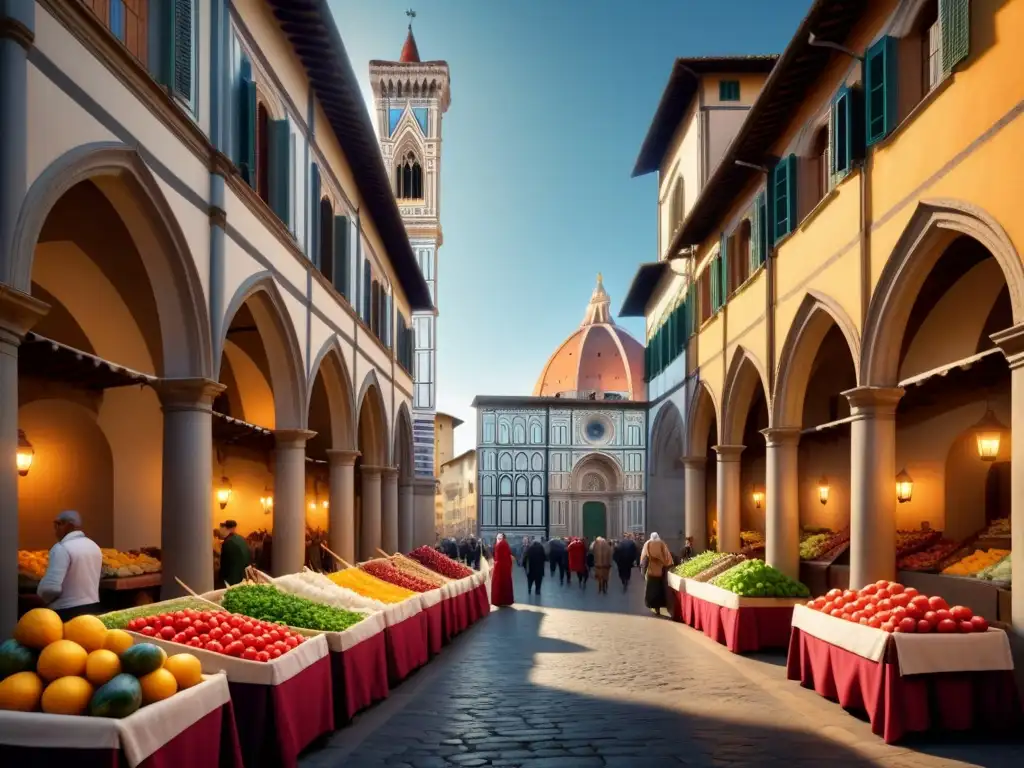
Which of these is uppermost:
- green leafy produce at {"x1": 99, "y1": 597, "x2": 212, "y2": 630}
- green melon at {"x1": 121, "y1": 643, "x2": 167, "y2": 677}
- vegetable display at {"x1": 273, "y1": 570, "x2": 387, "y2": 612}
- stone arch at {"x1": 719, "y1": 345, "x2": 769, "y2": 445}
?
stone arch at {"x1": 719, "y1": 345, "x2": 769, "y2": 445}

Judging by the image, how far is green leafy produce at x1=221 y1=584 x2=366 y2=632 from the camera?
8.28m

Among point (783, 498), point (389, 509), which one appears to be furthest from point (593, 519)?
point (783, 498)

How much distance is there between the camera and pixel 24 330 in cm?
648

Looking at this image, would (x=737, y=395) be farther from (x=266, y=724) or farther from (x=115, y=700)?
(x=115, y=700)

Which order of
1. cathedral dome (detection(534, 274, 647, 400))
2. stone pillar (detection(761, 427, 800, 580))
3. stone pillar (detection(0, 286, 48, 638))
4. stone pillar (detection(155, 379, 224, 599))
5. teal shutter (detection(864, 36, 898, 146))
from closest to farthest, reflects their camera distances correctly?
stone pillar (detection(0, 286, 48, 638)) < stone pillar (detection(155, 379, 224, 599)) < teal shutter (detection(864, 36, 898, 146)) < stone pillar (detection(761, 427, 800, 580)) < cathedral dome (detection(534, 274, 647, 400))

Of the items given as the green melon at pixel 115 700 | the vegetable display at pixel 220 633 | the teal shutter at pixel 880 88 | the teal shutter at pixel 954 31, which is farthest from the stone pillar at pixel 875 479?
the green melon at pixel 115 700

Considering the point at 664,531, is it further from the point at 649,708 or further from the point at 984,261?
the point at 649,708

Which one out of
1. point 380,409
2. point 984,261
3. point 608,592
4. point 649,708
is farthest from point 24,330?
point 608,592

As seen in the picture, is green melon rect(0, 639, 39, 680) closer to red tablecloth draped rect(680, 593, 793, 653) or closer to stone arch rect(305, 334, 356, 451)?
red tablecloth draped rect(680, 593, 793, 653)

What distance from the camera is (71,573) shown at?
7758 millimetres

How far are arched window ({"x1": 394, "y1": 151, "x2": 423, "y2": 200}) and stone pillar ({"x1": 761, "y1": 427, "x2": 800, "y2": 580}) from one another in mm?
32052

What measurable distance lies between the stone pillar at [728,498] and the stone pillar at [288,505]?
8.68 meters

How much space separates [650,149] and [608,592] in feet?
42.7

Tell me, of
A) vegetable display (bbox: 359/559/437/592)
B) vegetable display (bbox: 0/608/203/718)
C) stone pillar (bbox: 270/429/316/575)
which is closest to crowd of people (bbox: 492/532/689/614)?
stone pillar (bbox: 270/429/316/575)
